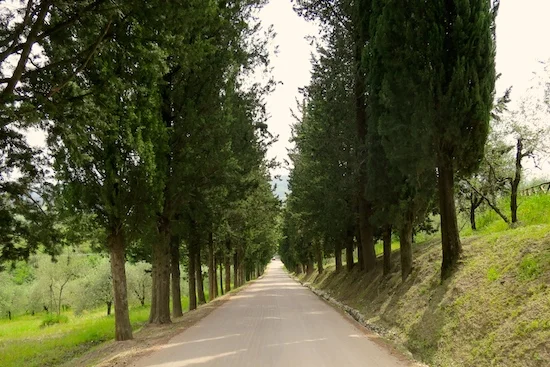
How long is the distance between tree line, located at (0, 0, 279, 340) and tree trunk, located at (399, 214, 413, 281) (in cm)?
684

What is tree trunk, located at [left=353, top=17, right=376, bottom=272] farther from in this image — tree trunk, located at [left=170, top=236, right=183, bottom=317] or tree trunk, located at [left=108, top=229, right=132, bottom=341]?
A: tree trunk, located at [left=108, top=229, right=132, bottom=341]

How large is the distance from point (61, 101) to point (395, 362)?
293 inches

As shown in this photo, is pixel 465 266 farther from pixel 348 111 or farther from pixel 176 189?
pixel 348 111

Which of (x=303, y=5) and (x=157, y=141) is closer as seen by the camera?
(x=157, y=141)

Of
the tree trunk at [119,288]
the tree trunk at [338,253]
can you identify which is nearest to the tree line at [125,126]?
the tree trunk at [119,288]

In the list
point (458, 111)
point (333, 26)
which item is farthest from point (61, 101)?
point (333, 26)

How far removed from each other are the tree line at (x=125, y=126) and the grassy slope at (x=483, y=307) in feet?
24.3

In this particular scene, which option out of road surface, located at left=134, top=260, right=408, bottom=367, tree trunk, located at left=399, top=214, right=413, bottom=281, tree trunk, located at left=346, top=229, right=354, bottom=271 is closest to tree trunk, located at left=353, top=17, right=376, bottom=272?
tree trunk, located at left=399, top=214, right=413, bottom=281

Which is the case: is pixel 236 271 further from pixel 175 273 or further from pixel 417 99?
pixel 417 99

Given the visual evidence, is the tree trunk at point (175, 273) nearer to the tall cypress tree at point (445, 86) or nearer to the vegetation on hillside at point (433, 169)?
the vegetation on hillside at point (433, 169)

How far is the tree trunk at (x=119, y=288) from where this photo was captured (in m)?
12.4

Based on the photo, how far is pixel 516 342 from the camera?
656cm

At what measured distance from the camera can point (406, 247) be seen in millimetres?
15469

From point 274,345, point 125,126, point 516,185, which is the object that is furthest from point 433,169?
point 125,126
